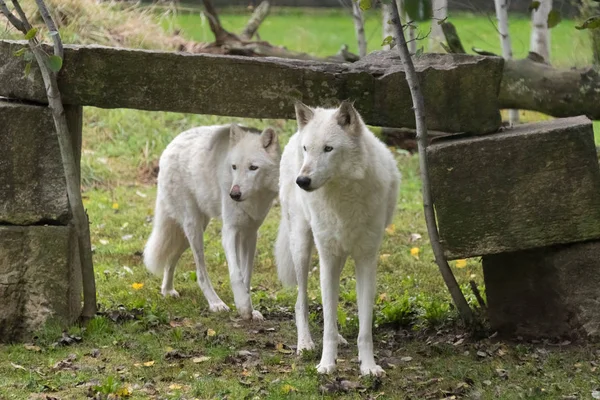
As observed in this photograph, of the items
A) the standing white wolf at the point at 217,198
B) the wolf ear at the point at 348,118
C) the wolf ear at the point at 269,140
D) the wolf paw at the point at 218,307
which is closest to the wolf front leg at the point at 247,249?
the standing white wolf at the point at 217,198

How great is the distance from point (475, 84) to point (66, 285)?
3.15 meters

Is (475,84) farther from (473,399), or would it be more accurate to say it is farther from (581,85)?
(581,85)

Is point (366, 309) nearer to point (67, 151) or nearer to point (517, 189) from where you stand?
point (517, 189)

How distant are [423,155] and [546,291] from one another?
128 centimetres

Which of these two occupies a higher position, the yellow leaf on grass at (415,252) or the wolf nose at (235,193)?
the wolf nose at (235,193)

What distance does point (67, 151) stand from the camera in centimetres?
611

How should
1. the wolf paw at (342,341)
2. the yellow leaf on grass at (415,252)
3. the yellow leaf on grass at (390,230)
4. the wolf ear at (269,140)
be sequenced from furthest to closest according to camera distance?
the yellow leaf on grass at (390,230)
the yellow leaf on grass at (415,252)
the wolf ear at (269,140)
the wolf paw at (342,341)

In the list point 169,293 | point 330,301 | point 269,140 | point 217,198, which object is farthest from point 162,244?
point 330,301

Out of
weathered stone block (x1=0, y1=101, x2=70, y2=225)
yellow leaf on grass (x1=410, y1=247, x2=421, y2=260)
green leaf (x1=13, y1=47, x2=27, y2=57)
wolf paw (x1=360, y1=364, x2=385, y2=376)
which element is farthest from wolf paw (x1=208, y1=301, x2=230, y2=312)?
green leaf (x1=13, y1=47, x2=27, y2=57)

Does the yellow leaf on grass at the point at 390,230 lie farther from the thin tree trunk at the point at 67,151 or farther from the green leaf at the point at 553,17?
the green leaf at the point at 553,17

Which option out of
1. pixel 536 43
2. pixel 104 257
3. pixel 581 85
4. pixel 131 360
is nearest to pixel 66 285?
pixel 131 360

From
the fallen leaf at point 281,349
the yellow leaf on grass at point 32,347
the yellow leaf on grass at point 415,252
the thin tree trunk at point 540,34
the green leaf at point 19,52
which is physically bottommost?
the fallen leaf at point 281,349

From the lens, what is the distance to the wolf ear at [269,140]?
730cm

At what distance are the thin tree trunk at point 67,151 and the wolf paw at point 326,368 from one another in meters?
1.90
